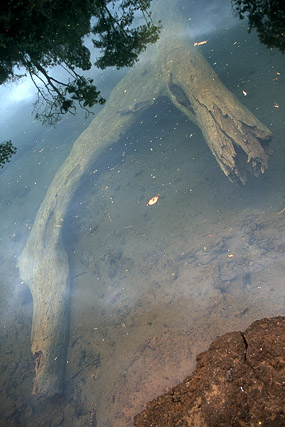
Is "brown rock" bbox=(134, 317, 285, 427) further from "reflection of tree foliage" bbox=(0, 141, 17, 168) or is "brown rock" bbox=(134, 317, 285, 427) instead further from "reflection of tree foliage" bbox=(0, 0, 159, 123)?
"reflection of tree foliage" bbox=(0, 141, 17, 168)

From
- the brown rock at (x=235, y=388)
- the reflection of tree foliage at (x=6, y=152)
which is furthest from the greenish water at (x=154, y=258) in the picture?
the reflection of tree foliage at (x=6, y=152)

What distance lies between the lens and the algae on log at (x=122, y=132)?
14.1 ft

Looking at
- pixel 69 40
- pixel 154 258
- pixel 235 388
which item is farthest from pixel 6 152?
pixel 235 388

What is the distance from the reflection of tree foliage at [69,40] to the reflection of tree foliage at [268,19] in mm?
2209

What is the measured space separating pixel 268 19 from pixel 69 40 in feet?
16.0

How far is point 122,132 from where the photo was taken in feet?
20.4

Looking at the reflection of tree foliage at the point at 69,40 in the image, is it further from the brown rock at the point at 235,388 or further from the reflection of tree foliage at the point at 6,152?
the brown rock at the point at 235,388

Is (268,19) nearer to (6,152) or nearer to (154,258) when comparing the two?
(154,258)

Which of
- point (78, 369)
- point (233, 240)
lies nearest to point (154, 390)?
point (78, 369)

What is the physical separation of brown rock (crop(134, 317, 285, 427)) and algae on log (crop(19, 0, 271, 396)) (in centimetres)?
262

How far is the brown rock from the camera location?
1.60 meters

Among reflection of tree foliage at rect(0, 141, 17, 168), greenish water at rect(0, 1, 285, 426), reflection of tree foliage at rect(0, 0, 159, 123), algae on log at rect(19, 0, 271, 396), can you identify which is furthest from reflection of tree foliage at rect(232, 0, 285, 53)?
reflection of tree foliage at rect(0, 141, 17, 168)

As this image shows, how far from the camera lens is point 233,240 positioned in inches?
159

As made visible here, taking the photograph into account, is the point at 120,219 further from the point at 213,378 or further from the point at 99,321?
the point at 213,378
